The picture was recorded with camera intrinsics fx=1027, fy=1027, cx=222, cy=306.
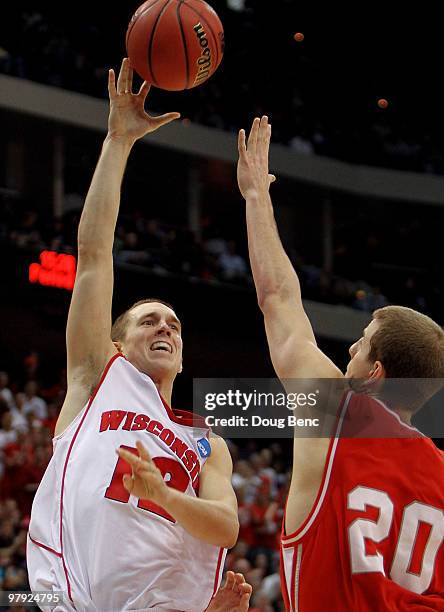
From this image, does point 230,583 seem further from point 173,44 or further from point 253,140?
point 173,44

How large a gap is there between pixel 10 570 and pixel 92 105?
9904mm

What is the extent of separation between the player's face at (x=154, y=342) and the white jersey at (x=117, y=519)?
0.31 ft

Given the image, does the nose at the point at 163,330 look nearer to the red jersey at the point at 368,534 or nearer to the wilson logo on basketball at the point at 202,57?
the red jersey at the point at 368,534

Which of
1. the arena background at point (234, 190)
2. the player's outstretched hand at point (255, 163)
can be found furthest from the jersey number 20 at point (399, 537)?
the arena background at point (234, 190)

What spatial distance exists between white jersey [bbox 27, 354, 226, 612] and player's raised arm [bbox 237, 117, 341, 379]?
28.5 inches

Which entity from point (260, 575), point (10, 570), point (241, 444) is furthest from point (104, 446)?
point (241, 444)

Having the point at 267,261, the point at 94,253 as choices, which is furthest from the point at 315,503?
the point at 94,253

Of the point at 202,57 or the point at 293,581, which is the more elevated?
the point at 202,57

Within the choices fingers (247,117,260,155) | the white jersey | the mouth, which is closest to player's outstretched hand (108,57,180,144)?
fingers (247,117,260,155)

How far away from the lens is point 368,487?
2842mm

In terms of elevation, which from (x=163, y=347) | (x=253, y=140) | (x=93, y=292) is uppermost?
(x=253, y=140)

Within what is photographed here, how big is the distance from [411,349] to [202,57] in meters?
2.06

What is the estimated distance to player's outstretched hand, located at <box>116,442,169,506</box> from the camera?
9.56 feet

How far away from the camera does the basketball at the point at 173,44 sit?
440 centimetres
